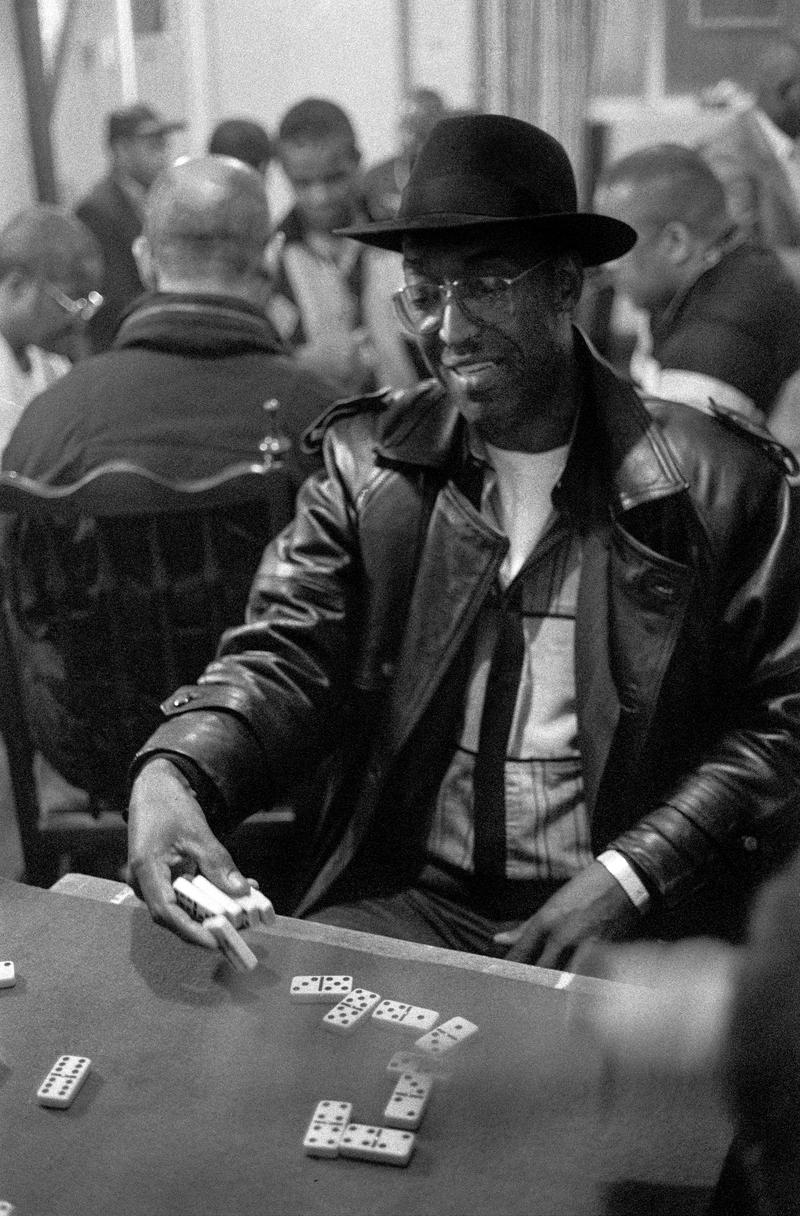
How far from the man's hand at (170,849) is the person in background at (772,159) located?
173 inches

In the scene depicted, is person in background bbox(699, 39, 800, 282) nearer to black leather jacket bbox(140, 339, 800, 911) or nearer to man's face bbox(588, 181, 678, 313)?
man's face bbox(588, 181, 678, 313)

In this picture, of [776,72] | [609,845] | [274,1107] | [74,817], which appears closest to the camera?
[274,1107]

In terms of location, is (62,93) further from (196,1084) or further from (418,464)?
(196,1084)

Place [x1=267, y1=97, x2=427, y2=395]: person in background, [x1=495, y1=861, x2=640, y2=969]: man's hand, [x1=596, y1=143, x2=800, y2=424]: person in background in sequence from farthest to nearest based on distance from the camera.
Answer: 1. [x1=267, y1=97, x2=427, y2=395]: person in background
2. [x1=596, y1=143, x2=800, y2=424]: person in background
3. [x1=495, y1=861, x2=640, y2=969]: man's hand

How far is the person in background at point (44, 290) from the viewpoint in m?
3.87

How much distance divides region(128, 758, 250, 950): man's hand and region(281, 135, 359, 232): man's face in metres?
3.56

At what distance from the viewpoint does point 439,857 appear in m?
2.18

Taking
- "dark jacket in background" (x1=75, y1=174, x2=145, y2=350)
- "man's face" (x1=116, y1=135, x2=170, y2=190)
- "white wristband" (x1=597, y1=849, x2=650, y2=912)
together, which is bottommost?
"dark jacket in background" (x1=75, y1=174, x2=145, y2=350)

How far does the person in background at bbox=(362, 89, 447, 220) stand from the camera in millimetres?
5749

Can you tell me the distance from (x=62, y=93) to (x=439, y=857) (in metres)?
5.89

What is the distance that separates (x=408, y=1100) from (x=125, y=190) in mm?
5787

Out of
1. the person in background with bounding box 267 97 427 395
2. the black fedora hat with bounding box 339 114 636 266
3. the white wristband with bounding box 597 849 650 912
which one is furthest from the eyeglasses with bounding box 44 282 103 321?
the white wristband with bounding box 597 849 650 912

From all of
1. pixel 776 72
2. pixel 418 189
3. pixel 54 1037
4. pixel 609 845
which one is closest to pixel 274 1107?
pixel 54 1037

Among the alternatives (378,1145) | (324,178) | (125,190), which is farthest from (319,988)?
(125,190)
